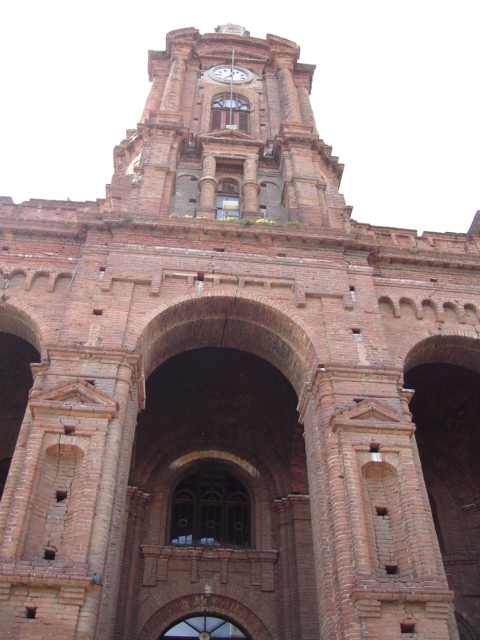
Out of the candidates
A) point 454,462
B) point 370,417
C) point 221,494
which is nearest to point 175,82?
point 221,494

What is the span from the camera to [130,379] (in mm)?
11531

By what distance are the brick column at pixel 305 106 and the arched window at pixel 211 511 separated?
11.4m

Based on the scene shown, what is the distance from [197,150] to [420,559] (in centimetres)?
1359

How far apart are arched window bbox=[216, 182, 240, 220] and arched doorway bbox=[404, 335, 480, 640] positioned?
657 cm

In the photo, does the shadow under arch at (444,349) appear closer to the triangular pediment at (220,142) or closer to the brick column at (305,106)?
the triangular pediment at (220,142)

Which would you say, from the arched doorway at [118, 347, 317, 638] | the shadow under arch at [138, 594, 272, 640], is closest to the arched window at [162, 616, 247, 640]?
the arched doorway at [118, 347, 317, 638]

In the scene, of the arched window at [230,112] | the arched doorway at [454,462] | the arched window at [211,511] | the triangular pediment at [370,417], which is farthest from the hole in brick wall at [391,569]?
the arched window at [230,112]

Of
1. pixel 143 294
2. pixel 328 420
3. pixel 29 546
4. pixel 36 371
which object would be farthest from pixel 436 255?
pixel 29 546

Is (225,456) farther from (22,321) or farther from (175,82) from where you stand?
(175,82)

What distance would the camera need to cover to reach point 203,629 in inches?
568

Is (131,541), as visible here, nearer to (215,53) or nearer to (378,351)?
(378,351)

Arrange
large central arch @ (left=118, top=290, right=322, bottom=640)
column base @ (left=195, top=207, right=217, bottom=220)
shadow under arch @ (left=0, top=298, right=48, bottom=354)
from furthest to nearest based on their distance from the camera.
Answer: column base @ (left=195, top=207, right=217, bottom=220) < large central arch @ (left=118, top=290, right=322, bottom=640) < shadow under arch @ (left=0, top=298, right=48, bottom=354)

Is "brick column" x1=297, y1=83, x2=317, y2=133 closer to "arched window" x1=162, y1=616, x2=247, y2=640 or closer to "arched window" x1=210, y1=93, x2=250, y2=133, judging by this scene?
"arched window" x1=210, y1=93, x2=250, y2=133

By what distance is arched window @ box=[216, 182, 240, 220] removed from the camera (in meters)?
17.2
